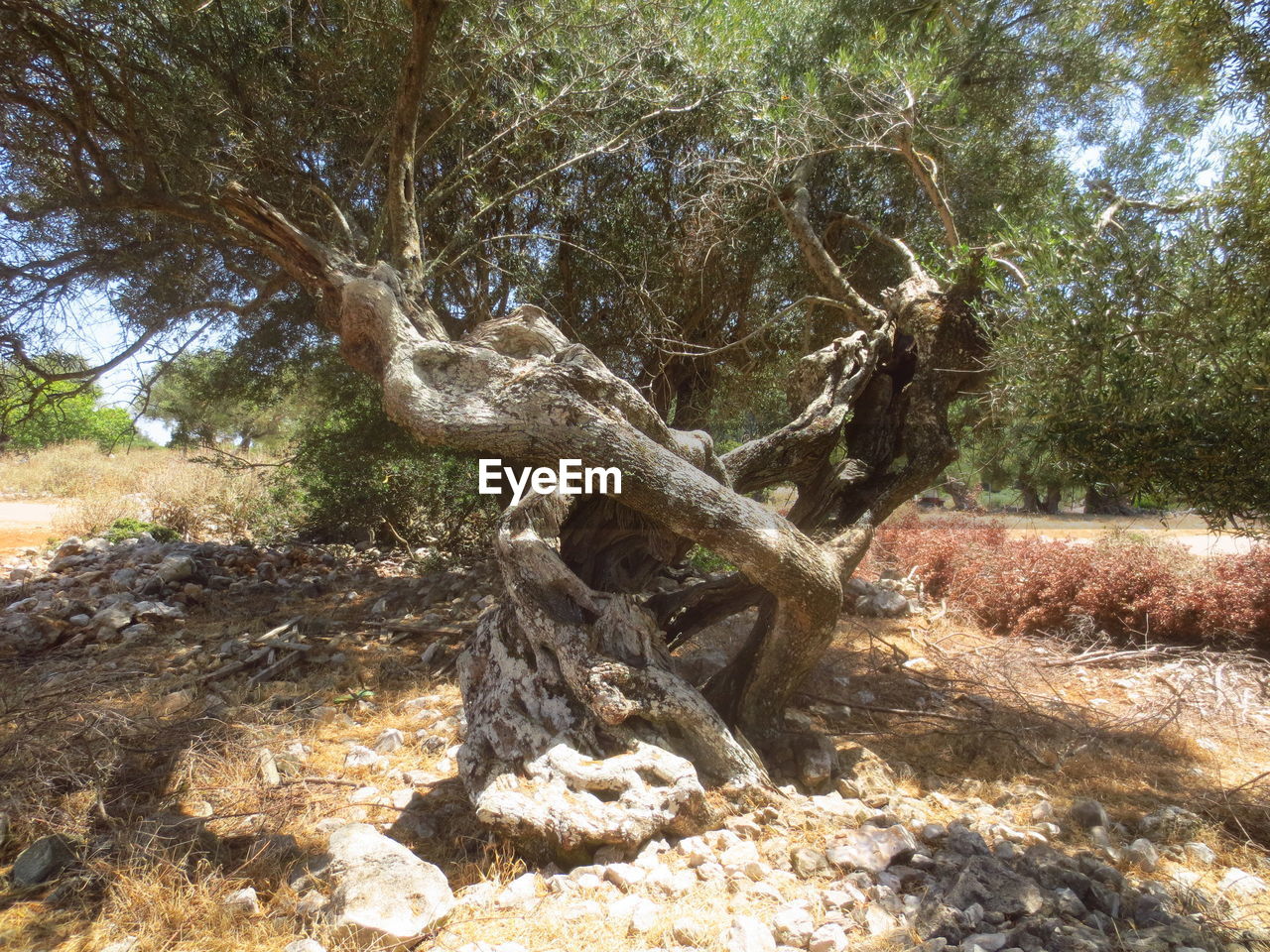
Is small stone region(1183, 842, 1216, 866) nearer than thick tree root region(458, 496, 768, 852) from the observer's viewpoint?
No

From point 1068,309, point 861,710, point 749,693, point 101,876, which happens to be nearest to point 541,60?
point 1068,309

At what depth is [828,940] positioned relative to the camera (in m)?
2.28

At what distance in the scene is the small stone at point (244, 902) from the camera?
8.12 feet

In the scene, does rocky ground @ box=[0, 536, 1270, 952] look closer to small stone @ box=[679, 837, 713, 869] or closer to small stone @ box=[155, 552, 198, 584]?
small stone @ box=[679, 837, 713, 869]

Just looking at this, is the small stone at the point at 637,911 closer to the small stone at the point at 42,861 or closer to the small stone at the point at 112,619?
the small stone at the point at 42,861

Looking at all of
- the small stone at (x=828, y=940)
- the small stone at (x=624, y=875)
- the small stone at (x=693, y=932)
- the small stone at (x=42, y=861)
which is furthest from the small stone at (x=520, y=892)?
the small stone at (x=42, y=861)

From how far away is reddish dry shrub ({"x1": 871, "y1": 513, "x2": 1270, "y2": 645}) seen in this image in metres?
6.21

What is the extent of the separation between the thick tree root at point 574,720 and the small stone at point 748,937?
54 centimetres

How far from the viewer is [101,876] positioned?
2619 mm

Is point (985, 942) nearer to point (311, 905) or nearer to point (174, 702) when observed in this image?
point (311, 905)

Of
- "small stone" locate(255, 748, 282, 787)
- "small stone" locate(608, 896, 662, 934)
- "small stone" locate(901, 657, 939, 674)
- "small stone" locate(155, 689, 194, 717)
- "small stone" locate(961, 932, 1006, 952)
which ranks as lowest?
"small stone" locate(155, 689, 194, 717)

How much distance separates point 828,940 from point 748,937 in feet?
0.86

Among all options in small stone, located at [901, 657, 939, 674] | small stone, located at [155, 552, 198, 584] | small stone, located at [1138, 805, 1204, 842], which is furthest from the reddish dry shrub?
small stone, located at [155, 552, 198, 584]

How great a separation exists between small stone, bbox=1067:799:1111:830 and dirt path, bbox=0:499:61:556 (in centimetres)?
1114
